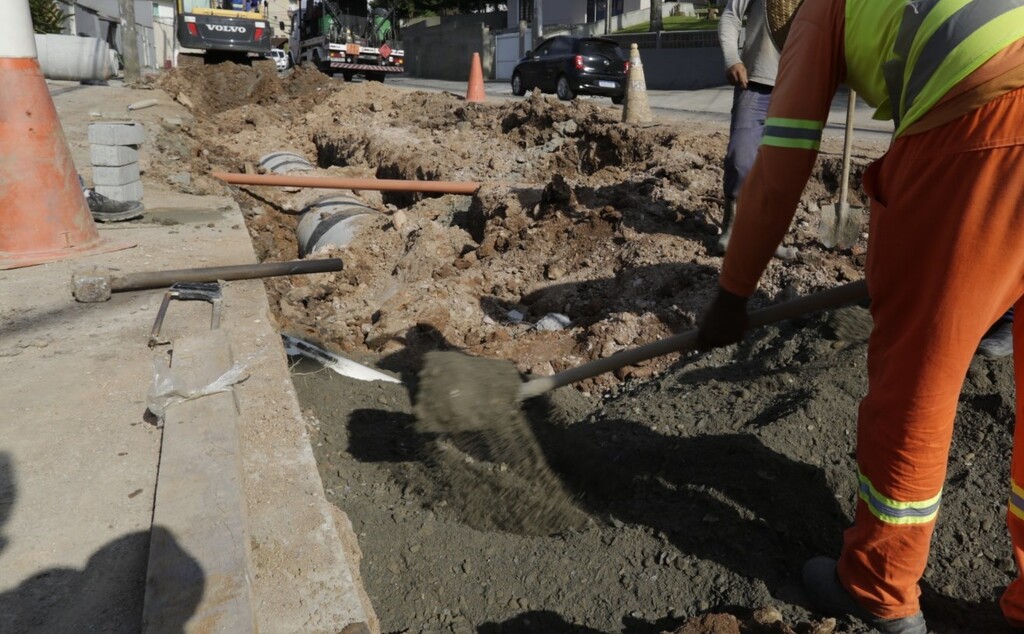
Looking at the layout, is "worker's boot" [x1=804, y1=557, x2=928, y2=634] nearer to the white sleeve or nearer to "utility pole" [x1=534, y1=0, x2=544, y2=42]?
the white sleeve

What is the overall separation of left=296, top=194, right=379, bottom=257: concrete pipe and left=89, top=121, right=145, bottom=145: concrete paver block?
1.76m

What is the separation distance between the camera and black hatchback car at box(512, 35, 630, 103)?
50.1ft

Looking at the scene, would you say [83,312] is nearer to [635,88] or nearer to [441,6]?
[635,88]

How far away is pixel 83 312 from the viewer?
3.71m

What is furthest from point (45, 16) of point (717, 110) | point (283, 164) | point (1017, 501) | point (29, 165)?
point (1017, 501)

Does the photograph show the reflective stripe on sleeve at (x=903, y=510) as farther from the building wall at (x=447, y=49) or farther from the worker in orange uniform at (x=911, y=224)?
the building wall at (x=447, y=49)

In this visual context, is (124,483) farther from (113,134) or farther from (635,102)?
(635,102)

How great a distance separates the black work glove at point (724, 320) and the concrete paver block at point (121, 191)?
478 cm

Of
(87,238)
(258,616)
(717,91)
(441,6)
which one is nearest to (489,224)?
(87,238)

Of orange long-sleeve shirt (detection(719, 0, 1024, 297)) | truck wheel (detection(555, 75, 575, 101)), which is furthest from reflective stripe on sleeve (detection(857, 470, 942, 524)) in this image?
truck wheel (detection(555, 75, 575, 101))

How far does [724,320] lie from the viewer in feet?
7.22

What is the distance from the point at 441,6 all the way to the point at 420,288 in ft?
138

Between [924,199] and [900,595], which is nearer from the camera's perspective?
[924,199]

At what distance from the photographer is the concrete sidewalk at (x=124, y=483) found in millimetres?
1864
